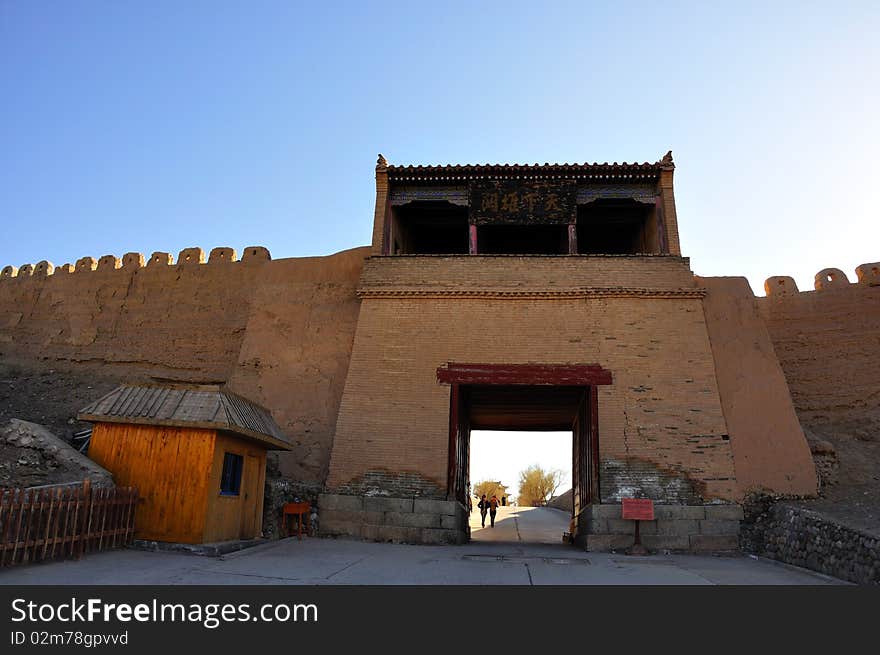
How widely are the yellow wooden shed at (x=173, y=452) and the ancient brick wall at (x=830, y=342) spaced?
13861 millimetres

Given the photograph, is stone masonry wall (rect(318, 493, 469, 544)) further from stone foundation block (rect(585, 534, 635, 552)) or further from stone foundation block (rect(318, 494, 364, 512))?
stone foundation block (rect(585, 534, 635, 552))

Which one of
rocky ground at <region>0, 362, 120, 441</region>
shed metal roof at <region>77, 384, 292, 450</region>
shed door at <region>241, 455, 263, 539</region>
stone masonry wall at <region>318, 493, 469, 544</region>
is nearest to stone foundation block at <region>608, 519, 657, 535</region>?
stone masonry wall at <region>318, 493, 469, 544</region>

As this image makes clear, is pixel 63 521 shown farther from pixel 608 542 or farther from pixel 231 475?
pixel 608 542

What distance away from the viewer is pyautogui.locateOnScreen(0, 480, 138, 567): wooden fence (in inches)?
262

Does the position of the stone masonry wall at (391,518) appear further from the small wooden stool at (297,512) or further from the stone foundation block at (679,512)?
the stone foundation block at (679,512)

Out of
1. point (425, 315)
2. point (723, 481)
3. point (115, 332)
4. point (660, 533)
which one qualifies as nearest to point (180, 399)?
point (425, 315)

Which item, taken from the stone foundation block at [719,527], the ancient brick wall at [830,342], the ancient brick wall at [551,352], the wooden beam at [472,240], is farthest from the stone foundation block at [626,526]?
the wooden beam at [472,240]

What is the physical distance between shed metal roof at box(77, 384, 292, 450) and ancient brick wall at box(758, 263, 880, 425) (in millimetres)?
13741

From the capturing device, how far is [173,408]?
951 cm

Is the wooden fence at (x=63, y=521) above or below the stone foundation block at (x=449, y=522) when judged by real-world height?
above

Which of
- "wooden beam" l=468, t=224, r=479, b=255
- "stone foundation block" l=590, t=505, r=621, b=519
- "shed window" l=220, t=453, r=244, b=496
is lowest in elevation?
"stone foundation block" l=590, t=505, r=621, b=519

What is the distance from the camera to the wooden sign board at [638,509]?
1204cm

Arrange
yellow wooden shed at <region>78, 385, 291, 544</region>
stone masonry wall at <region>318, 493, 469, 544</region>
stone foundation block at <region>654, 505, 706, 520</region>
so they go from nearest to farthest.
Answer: yellow wooden shed at <region>78, 385, 291, 544</region>
stone foundation block at <region>654, 505, 706, 520</region>
stone masonry wall at <region>318, 493, 469, 544</region>
